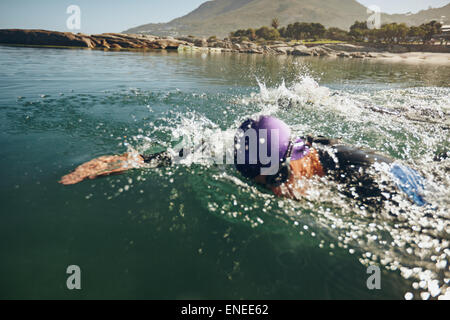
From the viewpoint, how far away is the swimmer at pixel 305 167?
3.49m

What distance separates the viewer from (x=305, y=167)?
369 cm

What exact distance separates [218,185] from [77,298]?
2352 millimetres

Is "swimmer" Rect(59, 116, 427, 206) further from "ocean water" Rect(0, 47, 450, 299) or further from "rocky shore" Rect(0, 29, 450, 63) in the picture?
"rocky shore" Rect(0, 29, 450, 63)

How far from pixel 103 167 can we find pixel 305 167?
3428mm

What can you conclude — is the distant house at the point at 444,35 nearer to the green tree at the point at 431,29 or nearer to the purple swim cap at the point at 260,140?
the green tree at the point at 431,29

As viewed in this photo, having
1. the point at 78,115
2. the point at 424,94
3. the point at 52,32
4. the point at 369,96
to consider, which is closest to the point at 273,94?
the point at 369,96

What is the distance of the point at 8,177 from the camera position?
12.2 feet

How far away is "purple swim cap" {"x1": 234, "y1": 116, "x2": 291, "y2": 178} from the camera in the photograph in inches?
139

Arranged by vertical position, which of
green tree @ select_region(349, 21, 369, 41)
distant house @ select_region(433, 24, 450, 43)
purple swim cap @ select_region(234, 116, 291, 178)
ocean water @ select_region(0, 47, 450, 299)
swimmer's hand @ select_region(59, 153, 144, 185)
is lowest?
ocean water @ select_region(0, 47, 450, 299)

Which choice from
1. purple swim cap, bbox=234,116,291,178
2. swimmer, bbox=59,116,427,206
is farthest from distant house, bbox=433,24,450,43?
purple swim cap, bbox=234,116,291,178

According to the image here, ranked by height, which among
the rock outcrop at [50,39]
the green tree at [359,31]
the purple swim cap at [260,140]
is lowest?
the purple swim cap at [260,140]

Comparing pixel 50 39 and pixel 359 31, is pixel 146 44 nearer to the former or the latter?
pixel 50 39

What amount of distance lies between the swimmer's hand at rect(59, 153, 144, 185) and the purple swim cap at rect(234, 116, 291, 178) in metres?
2.00

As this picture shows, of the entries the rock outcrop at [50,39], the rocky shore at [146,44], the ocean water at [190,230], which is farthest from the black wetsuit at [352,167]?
the rock outcrop at [50,39]
